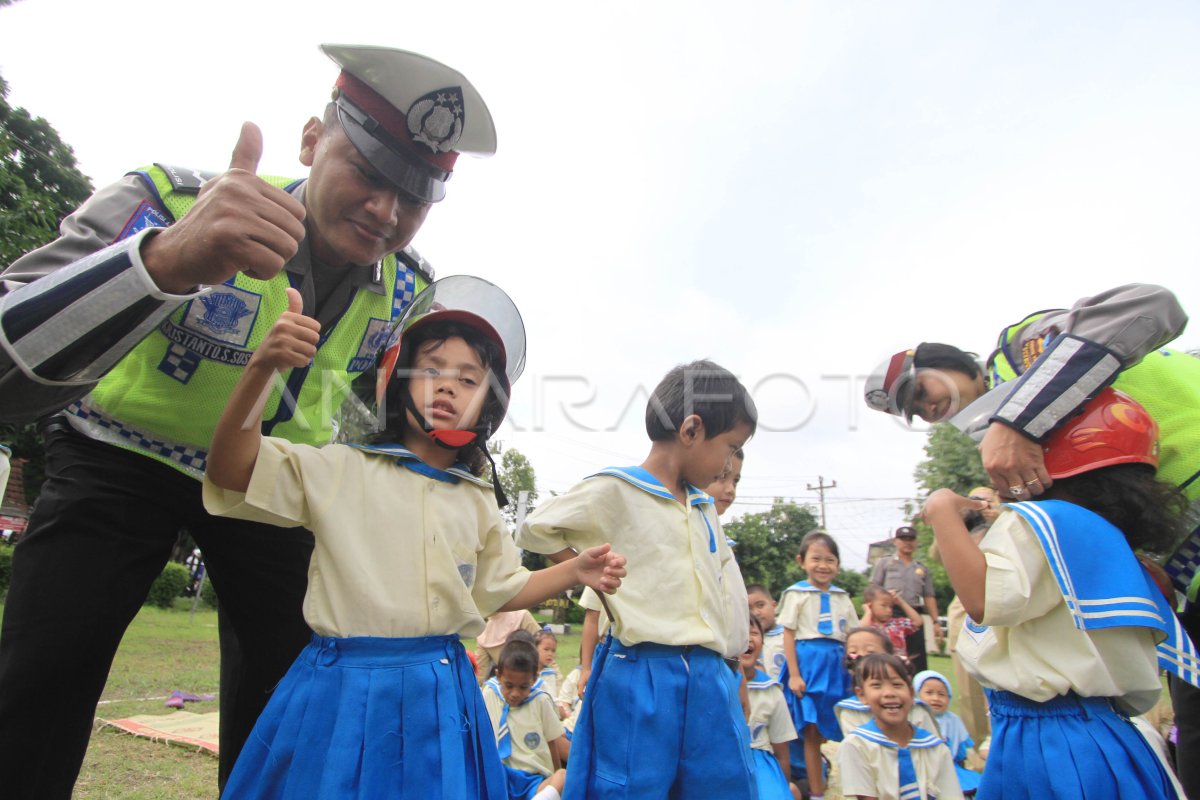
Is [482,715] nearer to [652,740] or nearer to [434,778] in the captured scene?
[434,778]

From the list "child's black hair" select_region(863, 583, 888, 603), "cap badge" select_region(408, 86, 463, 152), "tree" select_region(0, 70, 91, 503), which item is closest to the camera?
"cap badge" select_region(408, 86, 463, 152)

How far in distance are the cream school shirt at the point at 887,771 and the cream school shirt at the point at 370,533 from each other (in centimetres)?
308

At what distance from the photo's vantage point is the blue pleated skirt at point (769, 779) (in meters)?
4.15

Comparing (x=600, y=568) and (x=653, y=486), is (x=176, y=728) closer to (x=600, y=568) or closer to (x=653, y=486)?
(x=653, y=486)

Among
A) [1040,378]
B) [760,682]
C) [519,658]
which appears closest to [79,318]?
[1040,378]

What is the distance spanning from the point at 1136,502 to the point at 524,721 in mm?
3828

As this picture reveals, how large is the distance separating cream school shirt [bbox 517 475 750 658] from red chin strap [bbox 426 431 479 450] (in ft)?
2.38

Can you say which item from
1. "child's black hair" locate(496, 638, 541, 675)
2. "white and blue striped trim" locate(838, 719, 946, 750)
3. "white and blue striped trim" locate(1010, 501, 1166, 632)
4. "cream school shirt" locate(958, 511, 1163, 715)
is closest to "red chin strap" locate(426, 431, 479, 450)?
"cream school shirt" locate(958, 511, 1163, 715)

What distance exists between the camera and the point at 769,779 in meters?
4.38

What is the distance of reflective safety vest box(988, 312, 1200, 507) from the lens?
2.17m

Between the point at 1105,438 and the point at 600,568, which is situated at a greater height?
the point at 1105,438

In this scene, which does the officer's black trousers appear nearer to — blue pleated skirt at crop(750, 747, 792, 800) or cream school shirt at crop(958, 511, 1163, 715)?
cream school shirt at crop(958, 511, 1163, 715)

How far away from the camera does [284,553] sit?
6.70 ft

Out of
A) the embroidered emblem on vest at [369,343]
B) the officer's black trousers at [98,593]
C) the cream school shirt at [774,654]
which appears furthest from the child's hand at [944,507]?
the cream school shirt at [774,654]
